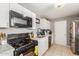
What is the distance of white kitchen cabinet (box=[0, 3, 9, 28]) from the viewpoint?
5.02 feet

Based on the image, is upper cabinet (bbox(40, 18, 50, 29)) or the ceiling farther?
upper cabinet (bbox(40, 18, 50, 29))

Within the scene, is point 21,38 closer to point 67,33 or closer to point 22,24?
point 22,24

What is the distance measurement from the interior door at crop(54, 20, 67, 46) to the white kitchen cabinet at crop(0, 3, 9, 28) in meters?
2.40

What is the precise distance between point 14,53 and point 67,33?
11.4 ft

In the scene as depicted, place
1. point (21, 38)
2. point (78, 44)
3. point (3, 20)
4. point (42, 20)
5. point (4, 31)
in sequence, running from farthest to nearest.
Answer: point (42, 20) < point (78, 44) < point (21, 38) < point (4, 31) < point (3, 20)

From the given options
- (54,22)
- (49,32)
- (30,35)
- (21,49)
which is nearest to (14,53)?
→ (21,49)

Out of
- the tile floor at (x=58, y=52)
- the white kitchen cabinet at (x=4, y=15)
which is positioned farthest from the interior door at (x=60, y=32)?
the white kitchen cabinet at (x=4, y=15)

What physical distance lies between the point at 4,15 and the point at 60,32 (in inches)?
119

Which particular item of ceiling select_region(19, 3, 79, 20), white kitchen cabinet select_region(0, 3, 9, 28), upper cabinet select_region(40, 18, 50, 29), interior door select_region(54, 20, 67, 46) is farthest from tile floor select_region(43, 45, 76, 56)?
white kitchen cabinet select_region(0, 3, 9, 28)

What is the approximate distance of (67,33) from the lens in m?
4.59

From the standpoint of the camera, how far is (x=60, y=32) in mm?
4188

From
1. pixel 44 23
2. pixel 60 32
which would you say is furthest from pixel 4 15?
pixel 60 32

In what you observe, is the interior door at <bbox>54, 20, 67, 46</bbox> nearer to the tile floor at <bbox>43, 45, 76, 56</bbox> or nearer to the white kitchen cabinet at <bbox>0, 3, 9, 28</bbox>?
the tile floor at <bbox>43, 45, 76, 56</bbox>

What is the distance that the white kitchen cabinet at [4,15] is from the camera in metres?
1.53
